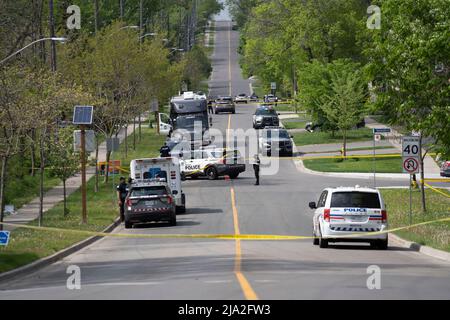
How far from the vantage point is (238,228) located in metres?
35.0

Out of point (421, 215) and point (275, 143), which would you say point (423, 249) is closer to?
point (421, 215)

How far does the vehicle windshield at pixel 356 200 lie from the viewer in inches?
1110

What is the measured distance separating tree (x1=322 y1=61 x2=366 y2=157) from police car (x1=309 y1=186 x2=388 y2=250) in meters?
39.4

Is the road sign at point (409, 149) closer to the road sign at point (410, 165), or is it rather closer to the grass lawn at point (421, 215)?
the road sign at point (410, 165)

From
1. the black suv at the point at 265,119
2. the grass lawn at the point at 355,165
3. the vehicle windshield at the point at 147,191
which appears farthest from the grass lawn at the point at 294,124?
the vehicle windshield at the point at 147,191

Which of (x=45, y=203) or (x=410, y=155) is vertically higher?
(x=410, y=155)

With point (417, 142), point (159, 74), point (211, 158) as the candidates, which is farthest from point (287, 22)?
point (417, 142)

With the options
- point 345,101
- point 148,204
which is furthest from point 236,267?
point 345,101

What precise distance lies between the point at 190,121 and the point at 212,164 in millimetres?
17142

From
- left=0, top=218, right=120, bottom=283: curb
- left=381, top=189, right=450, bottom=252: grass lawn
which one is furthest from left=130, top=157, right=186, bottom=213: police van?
left=381, top=189, right=450, bottom=252: grass lawn

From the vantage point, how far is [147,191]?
36.7 m

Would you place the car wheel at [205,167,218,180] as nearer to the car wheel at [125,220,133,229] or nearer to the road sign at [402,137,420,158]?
the car wheel at [125,220,133,229]

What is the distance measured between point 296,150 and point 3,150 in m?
41.5

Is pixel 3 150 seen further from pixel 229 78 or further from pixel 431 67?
pixel 229 78
